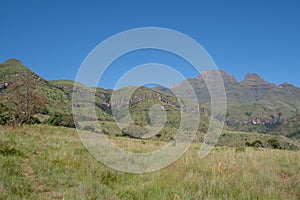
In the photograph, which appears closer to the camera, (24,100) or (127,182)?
(127,182)

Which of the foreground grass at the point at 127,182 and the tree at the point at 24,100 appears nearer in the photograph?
the foreground grass at the point at 127,182

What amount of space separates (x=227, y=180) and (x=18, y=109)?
983 inches

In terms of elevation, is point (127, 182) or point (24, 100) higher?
point (24, 100)

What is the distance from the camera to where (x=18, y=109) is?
27.1 metres

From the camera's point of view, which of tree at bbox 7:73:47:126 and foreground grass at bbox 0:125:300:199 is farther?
tree at bbox 7:73:47:126

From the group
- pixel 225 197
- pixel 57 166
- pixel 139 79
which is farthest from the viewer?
pixel 139 79

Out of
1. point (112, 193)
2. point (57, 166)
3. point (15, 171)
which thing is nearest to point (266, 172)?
point (112, 193)

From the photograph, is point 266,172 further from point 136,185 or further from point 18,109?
point 18,109

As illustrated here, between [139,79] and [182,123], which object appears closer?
[182,123]

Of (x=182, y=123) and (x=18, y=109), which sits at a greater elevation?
(x=18, y=109)

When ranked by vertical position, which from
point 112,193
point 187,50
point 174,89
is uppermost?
point 187,50

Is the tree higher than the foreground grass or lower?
higher

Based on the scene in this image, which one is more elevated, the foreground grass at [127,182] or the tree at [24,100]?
the tree at [24,100]

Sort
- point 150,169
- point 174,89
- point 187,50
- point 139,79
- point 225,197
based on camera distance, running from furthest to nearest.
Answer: point 174,89
point 139,79
point 187,50
point 150,169
point 225,197
